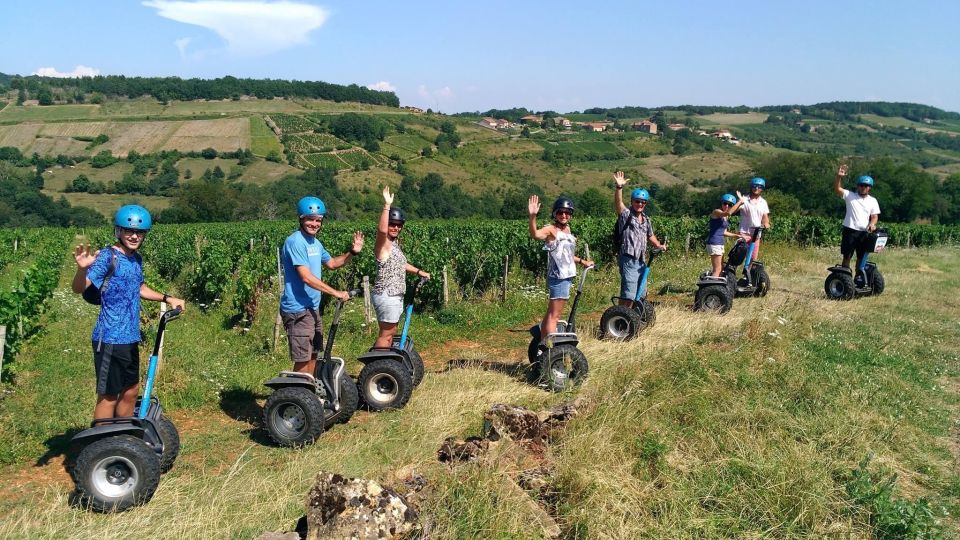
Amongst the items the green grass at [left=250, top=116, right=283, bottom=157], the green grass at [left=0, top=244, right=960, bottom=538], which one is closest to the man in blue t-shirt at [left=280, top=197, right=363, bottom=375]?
the green grass at [left=0, top=244, right=960, bottom=538]

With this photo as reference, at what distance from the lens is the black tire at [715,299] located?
352 inches

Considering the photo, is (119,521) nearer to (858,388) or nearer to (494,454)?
(494,454)

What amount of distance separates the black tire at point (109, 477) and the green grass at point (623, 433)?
13cm

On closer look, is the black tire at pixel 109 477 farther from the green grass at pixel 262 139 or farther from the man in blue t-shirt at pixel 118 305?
the green grass at pixel 262 139

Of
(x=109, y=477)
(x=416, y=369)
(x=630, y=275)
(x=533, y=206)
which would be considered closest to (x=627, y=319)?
(x=630, y=275)

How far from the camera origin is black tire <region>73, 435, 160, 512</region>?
3871 mm

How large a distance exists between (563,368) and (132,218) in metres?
3.83

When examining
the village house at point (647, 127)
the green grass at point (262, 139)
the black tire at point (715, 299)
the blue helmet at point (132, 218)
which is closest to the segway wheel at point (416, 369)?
the blue helmet at point (132, 218)

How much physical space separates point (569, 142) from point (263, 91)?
2426 inches

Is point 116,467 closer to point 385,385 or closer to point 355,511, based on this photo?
point 355,511

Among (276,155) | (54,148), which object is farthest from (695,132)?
(54,148)

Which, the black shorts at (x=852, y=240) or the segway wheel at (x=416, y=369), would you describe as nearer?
the segway wheel at (x=416, y=369)

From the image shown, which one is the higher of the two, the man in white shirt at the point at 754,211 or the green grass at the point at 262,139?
the green grass at the point at 262,139

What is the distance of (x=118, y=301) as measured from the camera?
13.4ft
